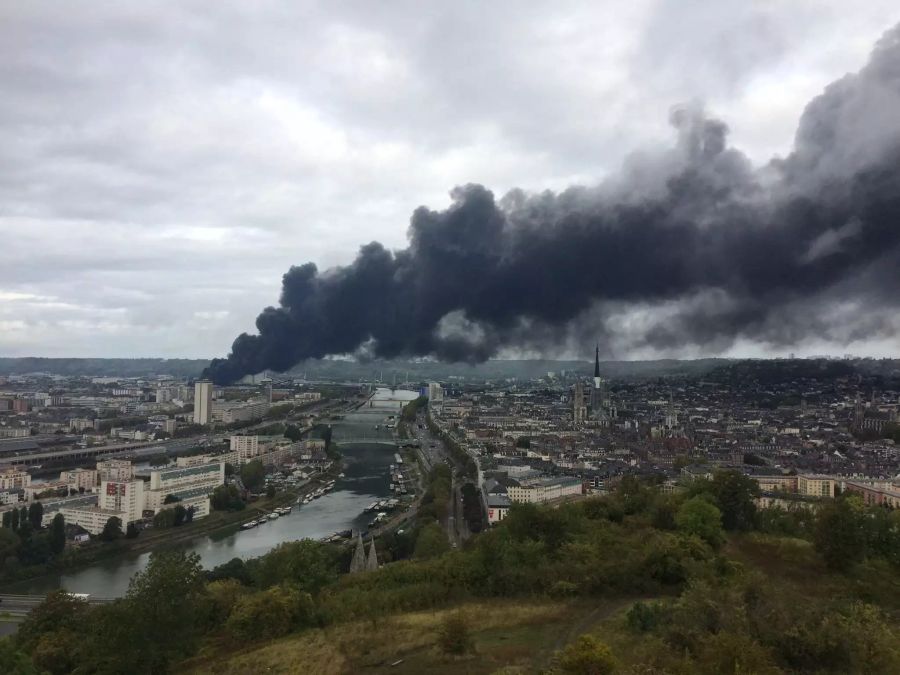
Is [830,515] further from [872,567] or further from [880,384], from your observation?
[880,384]

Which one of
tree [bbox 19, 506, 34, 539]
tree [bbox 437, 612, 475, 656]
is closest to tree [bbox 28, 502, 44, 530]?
tree [bbox 19, 506, 34, 539]

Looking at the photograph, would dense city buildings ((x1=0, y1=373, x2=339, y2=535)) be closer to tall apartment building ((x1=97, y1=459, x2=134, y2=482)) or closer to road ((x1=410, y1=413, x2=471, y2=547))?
tall apartment building ((x1=97, y1=459, x2=134, y2=482))

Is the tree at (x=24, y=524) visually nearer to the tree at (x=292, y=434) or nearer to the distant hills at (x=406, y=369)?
the tree at (x=292, y=434)

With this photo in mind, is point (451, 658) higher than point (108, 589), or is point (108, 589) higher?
point (451, 658)

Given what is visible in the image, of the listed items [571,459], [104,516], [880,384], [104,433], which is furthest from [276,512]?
[880,384]

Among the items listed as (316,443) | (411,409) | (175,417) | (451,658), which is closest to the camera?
(451,658)

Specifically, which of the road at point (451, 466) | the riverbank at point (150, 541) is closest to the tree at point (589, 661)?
the road at point (451, 466)
